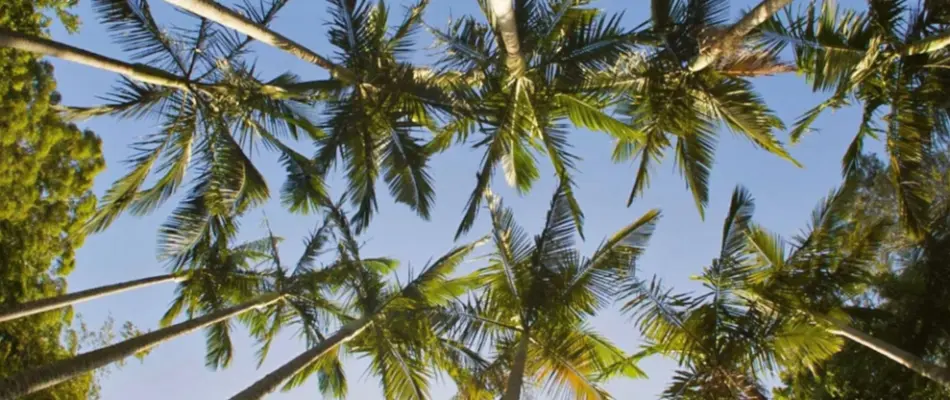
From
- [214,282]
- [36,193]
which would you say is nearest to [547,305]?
[214,282]

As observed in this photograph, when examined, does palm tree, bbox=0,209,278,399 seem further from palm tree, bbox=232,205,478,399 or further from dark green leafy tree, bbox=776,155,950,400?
dark green leafy tree, bbox=776,155,950,400

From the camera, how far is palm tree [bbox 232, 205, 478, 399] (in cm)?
926

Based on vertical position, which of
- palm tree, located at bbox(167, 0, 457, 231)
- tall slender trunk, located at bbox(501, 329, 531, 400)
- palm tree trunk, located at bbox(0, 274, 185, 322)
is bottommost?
tall slender trunk, located at bbox(501, 329, 531, 400)

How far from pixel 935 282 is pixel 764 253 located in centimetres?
374

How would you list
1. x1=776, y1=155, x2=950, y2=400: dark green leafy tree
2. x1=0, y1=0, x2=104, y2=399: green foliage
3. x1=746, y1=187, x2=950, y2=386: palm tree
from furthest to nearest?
x1=0, y1=0, x2=104, y2=399: green foliage, x1=776, y1=155, x2=950, y2=400: dark green leafy tree, x1=746, y1=187, x2=950, y2=386: palm tree

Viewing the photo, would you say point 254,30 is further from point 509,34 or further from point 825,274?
point 825,274

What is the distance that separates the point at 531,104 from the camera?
388 inches

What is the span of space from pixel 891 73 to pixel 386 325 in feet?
25.3

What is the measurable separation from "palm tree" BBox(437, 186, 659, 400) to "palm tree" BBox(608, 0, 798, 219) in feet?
4.76

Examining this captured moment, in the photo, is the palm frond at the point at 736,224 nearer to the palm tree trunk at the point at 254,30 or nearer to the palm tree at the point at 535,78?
the palm tree at the point at 535,78

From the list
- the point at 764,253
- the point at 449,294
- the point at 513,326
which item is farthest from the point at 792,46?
the point at 449,294

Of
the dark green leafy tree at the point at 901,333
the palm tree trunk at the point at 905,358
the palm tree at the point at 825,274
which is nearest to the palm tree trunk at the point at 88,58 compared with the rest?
the palm tree at the point at 825,274

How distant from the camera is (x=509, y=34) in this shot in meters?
8.00

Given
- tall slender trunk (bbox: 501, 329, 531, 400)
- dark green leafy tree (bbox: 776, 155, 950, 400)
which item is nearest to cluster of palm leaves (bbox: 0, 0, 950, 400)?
tall slender trunk (bbox: 501, 329, 531, 400)
